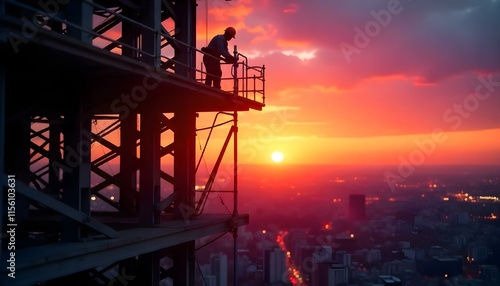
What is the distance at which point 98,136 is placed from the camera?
37.5 feet

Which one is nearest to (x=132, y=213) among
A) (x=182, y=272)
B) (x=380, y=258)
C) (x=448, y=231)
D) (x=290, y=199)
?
(x=182, y=272)

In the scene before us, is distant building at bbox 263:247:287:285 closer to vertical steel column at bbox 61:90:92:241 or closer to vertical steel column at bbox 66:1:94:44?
vertical steel column at bbox 61:90:92:241

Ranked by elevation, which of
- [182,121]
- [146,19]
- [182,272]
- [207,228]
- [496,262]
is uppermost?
[146,19]

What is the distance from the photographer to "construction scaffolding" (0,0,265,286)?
22.3 ft

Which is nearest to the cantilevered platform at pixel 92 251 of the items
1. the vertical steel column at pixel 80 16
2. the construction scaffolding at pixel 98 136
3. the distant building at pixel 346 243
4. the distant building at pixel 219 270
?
the construction scaffolding at pixel 98 136

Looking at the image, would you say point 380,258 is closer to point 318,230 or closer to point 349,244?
point 349,244

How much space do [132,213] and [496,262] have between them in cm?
3280

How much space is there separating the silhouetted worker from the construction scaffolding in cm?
29

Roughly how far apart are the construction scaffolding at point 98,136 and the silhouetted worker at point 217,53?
0.29 meters

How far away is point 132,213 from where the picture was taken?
12.5 m

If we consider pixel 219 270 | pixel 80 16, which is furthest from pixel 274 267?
pixel 80 16

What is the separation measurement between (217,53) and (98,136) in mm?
3585

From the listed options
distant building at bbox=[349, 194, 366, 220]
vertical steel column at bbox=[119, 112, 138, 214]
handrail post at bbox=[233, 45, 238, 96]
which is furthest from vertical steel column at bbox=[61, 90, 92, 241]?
distant building at bbox=[349, 194, 366, 220]

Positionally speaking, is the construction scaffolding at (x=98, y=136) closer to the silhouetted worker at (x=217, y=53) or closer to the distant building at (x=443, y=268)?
the silhouetted worker at (x=217, y=53)
